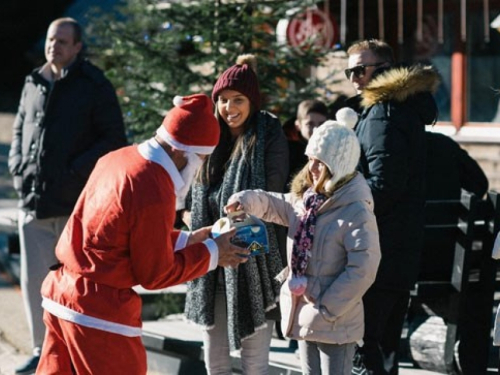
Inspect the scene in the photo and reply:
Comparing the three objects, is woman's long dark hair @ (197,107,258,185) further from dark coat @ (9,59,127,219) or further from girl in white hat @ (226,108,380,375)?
dark coat @ (9,59,127,219)

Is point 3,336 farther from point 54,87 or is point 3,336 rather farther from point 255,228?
point 255,228

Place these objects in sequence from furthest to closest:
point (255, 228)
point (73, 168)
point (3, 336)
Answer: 1. point (3, 336)
2. point (73, 168)
3. point (255, 228)

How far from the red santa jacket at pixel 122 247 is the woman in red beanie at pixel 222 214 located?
98 centimetres

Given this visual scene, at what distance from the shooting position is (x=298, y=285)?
484 cm

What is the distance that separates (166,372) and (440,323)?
69.3 inches

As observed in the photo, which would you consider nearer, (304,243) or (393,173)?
(304,243)

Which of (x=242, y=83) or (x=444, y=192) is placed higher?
(x=242, y=83)

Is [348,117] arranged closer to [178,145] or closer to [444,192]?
[178,145]

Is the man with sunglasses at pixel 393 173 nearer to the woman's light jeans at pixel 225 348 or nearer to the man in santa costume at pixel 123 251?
the woman's light jeans at pixel 225 348

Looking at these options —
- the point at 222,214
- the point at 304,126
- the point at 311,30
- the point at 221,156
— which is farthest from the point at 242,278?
the point at 311,30

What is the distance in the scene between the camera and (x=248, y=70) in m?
5.59

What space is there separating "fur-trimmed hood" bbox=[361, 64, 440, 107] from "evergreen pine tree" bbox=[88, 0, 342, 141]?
302 cm

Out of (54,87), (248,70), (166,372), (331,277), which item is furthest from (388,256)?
(54,87)

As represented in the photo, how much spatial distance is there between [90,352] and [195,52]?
15.6 feet
